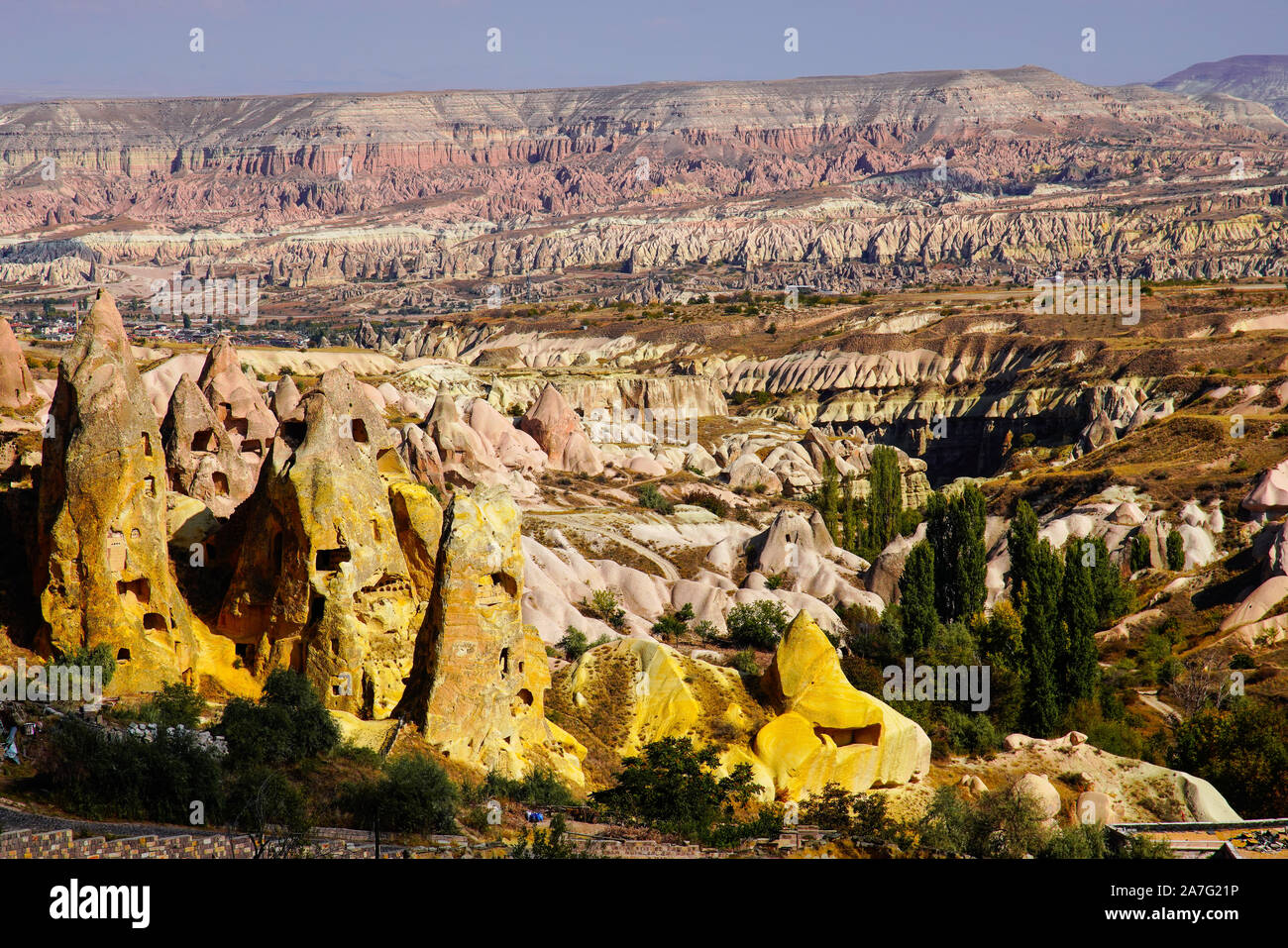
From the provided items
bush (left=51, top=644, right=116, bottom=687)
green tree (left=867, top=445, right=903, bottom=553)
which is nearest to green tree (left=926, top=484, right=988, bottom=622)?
green tree (left=867, top=445, right=903, bottom=553)

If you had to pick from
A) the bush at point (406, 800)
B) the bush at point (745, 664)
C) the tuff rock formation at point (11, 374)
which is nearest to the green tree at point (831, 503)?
the bush at point (745, 664)

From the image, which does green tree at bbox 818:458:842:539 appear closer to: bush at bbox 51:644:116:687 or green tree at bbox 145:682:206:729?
bush at bbox 51:644:116:687

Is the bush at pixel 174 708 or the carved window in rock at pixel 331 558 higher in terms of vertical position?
the carved window in rock at pixel 331 558

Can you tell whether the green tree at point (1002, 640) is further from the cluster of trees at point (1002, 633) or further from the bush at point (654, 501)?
the bush at point (654, 501)

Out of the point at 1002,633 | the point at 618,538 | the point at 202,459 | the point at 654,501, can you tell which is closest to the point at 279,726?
the point at 202,459

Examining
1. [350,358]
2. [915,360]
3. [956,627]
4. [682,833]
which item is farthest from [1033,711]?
[915,360]
